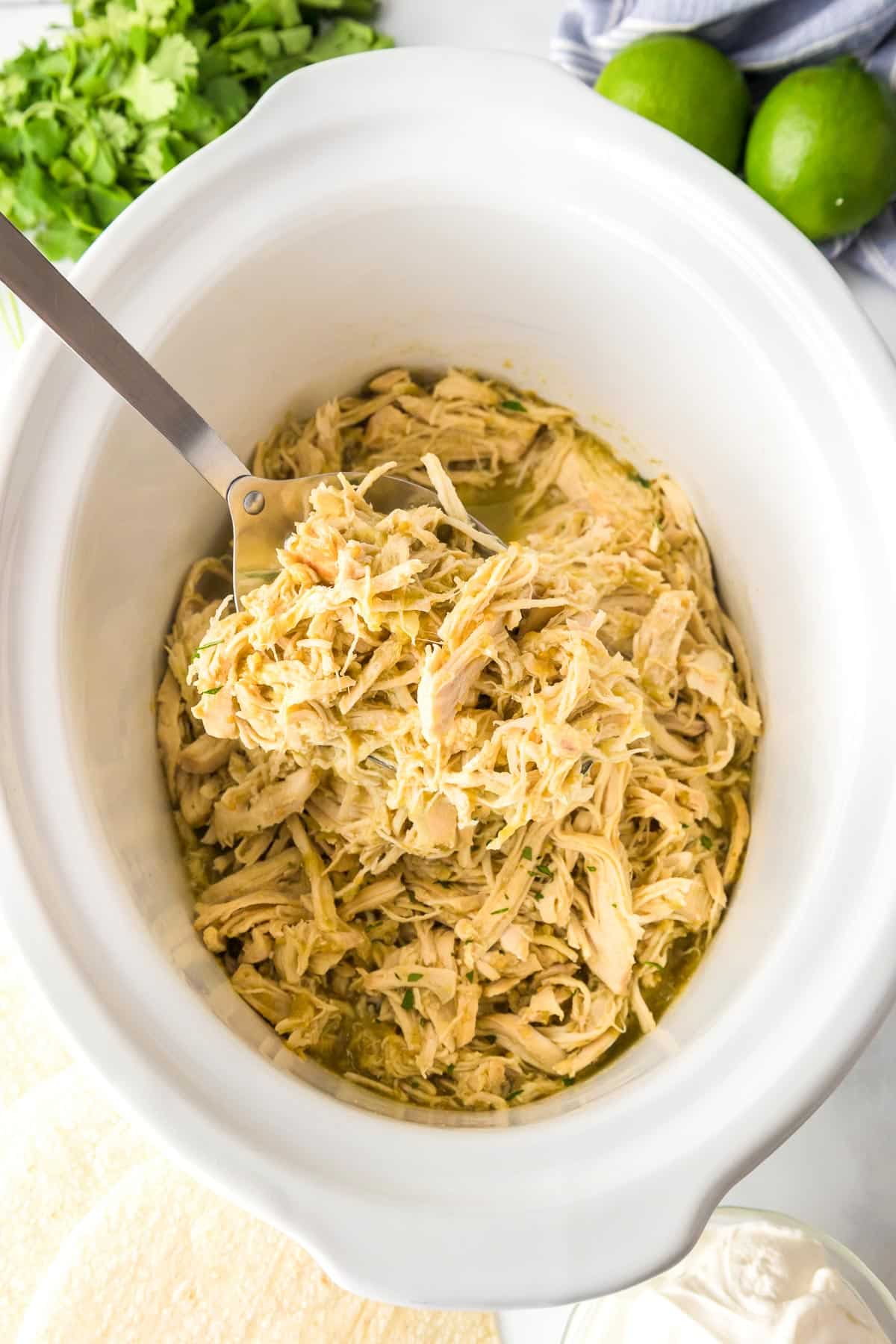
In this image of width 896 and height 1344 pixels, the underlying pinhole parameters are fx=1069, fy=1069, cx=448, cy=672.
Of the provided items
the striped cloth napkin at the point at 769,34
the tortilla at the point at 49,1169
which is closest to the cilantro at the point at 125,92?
the striped cloth napkin at the point at 769,34

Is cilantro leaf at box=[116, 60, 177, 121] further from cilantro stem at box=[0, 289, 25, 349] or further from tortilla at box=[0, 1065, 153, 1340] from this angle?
tortilla at box=[0, 1065, 153, 1340]

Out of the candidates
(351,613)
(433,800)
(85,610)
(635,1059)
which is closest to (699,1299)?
(635,1059)

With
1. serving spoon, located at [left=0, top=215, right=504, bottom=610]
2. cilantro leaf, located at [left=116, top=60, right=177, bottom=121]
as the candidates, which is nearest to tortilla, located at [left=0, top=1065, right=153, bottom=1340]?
serving spoon, located at [left=0, top=215, right=504, bottom=610]

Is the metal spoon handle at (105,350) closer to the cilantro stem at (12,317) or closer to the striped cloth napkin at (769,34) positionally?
the cilantro stem at (12,317)

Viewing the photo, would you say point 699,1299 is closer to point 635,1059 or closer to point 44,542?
point 635,1059

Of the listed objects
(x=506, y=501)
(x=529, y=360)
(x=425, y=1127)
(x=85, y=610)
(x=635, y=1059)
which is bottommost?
(x=635, y=1059)

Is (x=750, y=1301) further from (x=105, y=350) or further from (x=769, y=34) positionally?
(x=769, y=34)

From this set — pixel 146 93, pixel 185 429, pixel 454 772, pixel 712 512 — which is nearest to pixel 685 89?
pixel 712 512
